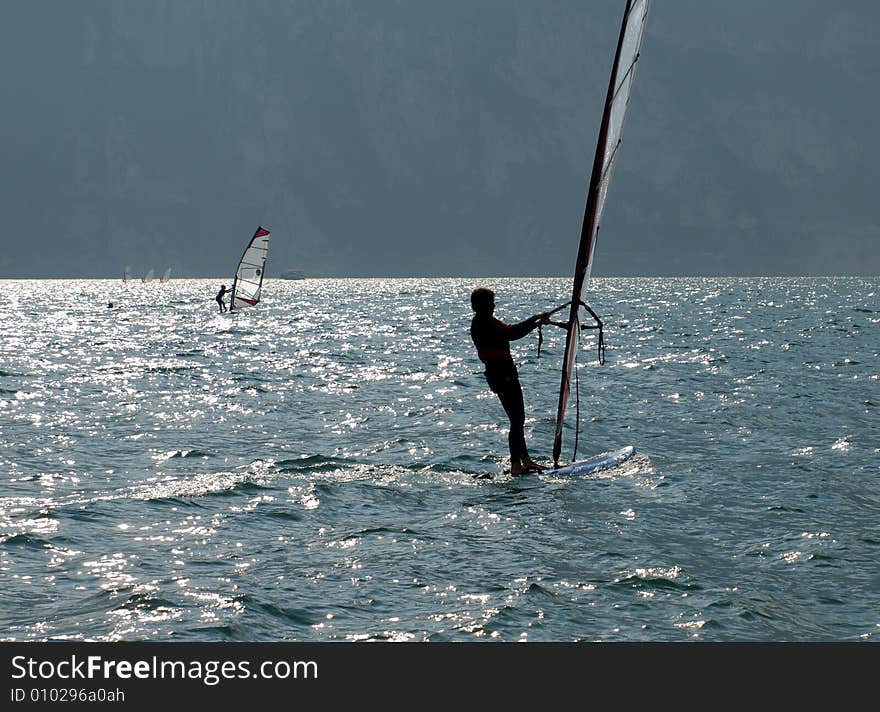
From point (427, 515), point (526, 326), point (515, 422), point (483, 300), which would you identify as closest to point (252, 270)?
point (515, 422)

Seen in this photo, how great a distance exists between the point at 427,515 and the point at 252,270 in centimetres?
5469

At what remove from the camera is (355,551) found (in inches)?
359

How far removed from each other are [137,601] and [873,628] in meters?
5.03

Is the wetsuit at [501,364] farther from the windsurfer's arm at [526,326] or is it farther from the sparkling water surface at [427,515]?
the sparkling water surface at [427,515]

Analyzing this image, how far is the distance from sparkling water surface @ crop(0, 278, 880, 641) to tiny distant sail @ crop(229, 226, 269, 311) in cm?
3532

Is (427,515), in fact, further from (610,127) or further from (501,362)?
(610,127)

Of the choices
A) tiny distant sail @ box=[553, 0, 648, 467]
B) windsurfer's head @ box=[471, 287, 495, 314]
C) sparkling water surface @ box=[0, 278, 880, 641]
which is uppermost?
tiny distant sail @ box=[553, 0, 648, 467]

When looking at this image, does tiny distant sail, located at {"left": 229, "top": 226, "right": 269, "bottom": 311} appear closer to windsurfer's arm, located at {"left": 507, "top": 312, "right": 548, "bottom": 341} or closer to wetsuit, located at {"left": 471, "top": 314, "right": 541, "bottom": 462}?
wetsuit, located at {"left": 471, "top": 314, "right": 541, "bottom": 462}

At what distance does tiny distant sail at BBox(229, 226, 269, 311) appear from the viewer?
59.7 metres
